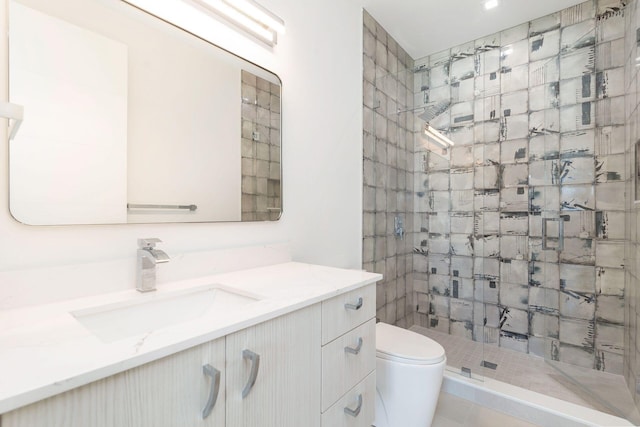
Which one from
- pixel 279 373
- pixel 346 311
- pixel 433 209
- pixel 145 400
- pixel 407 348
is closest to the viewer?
pixel 145 400

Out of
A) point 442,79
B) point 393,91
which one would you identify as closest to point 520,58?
point 442,79

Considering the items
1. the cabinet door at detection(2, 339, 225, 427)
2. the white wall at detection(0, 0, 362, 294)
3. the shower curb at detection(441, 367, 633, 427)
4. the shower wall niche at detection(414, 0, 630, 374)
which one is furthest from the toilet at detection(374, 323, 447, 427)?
the shower wall niche at detection(414, 0, 630, 374)

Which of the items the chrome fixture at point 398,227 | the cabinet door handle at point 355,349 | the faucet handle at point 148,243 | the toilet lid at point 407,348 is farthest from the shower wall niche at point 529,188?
the faucet handle at point 148,243

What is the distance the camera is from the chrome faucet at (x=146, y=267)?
3.19 feet

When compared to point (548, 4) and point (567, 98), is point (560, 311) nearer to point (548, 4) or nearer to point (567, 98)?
point (567, 98)

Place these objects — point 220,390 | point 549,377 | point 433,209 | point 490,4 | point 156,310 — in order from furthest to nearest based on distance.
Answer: point 433,209
point 490,4
point 549,377
point 156,310
point 220,390

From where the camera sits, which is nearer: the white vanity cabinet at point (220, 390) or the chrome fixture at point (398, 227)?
the white vanity cabinet at point (220, 390)

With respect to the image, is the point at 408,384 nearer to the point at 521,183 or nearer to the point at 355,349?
the point at 355,349

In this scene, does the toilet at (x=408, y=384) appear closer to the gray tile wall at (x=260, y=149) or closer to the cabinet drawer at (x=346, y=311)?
the cabinet drawer at (x=346, y=311)

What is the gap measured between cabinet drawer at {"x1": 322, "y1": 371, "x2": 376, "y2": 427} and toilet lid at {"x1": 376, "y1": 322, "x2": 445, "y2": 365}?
0.28m

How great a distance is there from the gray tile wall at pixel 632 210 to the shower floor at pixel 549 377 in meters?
0.09

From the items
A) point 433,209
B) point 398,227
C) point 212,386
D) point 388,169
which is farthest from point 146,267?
point 433,209

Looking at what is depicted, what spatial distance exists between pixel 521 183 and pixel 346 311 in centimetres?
197

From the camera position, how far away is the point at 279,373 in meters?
0.81
